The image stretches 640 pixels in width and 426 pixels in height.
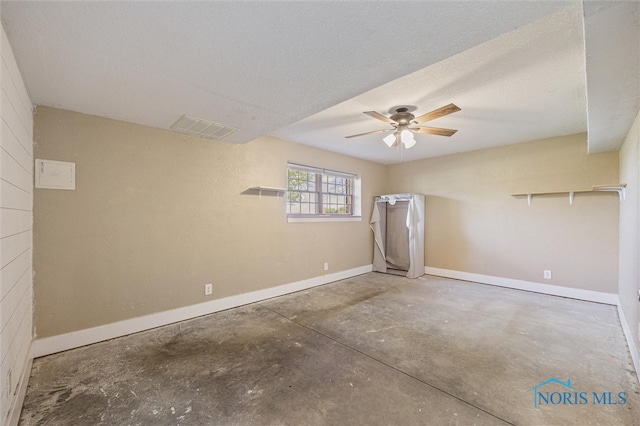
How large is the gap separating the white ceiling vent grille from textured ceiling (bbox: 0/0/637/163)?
0.46 feet

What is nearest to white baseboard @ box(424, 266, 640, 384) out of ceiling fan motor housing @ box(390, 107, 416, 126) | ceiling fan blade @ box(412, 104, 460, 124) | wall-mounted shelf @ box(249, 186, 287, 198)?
ceiling fan blade @ box(412, 104, 460, 124)

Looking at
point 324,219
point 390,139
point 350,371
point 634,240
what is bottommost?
point 350,371

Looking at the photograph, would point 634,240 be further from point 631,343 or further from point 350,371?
point 350,371

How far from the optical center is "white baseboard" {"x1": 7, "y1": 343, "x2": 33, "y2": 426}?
4.65 ft

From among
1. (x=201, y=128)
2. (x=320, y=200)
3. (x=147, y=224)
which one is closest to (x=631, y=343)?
(x=320, y=200)

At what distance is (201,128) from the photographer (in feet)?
9.17

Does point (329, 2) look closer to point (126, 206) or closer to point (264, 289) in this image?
point (126, 206)

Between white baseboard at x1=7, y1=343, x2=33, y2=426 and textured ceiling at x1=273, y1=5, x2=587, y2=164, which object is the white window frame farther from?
white baseboard at x1=7, y1=343, x2=33, y2=426

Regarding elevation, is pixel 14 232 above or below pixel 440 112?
below

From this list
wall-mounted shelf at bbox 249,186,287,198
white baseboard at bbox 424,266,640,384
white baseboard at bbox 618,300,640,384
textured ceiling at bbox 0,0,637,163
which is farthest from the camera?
wall-mounted shelf at bbox 249,186,287,198

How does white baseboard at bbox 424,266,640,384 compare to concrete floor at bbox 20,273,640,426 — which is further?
white baseboard at bbox 424,266,640,384

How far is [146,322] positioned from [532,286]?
534 centimetres

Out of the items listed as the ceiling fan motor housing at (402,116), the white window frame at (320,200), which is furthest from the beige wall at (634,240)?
the white window frame at (320,200)

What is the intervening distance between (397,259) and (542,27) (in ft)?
13.9
